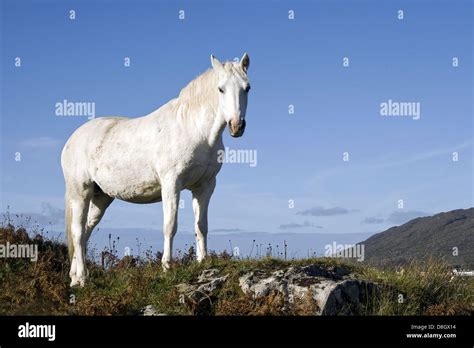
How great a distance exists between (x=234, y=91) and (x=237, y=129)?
2.41 feet

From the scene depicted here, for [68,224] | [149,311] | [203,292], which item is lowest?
[149,311]

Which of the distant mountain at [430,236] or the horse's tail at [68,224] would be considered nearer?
the horse's tail at [68,224]

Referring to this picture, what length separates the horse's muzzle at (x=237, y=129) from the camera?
11.6m

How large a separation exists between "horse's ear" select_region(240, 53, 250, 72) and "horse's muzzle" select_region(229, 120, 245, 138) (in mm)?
1189

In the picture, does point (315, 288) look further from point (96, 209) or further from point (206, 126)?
point (96, 209)

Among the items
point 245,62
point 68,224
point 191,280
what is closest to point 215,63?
point 245,62

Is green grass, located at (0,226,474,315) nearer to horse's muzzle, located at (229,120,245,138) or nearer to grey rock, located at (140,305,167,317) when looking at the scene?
grey rock, located at (140,305,167,317)

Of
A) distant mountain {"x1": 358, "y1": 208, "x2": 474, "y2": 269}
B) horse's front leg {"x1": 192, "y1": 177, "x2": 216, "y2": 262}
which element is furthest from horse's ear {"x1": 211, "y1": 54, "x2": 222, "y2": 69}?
distant mountain {"x1": 358, "y1": 208, "x2": 474, "y2": 269}

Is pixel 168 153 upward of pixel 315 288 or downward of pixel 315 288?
upward

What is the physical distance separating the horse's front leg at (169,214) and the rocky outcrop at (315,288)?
170 centimetres

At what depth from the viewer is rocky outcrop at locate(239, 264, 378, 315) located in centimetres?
1095

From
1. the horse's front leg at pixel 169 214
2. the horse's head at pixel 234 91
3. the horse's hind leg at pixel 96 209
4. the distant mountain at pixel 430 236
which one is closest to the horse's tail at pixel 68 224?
the horse's hind leg at pixel 96 209

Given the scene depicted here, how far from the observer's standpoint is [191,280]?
11891mm

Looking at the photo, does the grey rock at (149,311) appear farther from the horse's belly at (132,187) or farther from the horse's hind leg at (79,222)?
the horse's hind leg at (79,222)
